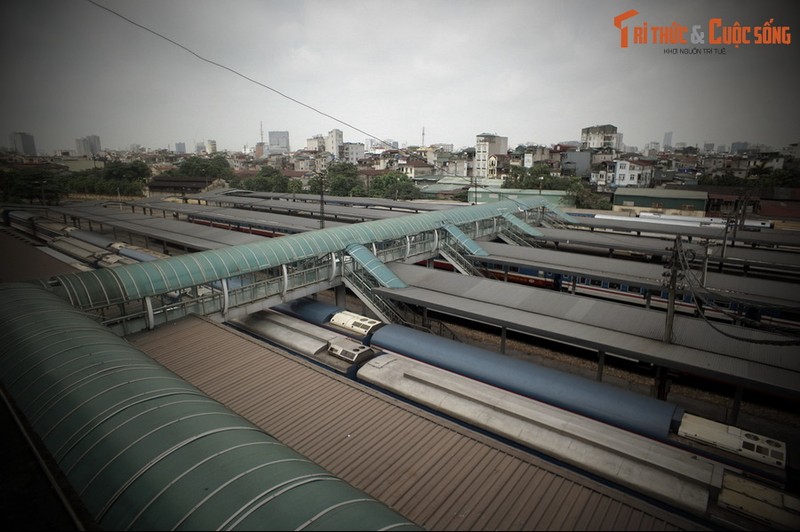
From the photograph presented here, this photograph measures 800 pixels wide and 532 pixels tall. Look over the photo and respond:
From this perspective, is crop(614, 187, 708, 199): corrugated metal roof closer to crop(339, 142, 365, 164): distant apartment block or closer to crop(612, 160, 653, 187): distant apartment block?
crop(612, 160, 653, 187): distant apartment block

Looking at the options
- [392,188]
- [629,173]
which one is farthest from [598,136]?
[392,188]

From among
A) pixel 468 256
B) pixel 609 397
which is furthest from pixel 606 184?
pixel 609 397

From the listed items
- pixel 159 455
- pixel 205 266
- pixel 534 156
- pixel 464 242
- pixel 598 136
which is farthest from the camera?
pixel 598 136

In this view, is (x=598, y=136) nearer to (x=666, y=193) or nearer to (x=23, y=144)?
(x=666, y=193)

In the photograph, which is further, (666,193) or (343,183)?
(343,183)

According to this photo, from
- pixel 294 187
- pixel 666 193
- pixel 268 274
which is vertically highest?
pixel 294 187

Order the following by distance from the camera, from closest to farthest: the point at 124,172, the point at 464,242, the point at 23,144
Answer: the point at 464,242 → the point at 23,144 → the point at 124,172

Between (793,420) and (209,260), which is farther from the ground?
(209,260)

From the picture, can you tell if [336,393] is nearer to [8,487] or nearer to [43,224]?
[8,487]
